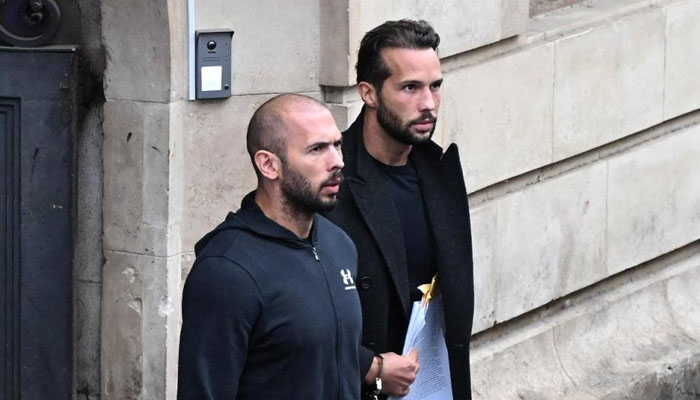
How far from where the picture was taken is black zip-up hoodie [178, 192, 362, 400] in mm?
4328

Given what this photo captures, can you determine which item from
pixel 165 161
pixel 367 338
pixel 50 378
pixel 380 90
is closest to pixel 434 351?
pixel 367 338

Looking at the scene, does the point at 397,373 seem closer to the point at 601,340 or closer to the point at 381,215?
the point at 381,215

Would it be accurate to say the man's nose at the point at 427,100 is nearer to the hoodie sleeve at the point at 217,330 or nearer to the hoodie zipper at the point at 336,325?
the hoodie zipper at the point at 336,325

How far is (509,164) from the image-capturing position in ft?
24.9

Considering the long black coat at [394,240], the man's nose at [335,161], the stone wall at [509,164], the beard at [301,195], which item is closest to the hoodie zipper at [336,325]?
the beard at [301,195]

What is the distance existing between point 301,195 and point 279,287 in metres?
0.30

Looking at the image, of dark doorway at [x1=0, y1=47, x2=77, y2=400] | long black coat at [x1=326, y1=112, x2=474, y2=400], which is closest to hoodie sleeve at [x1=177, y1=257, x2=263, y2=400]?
long black coat at [x1=326, y1=112, x2=474, y2=400]

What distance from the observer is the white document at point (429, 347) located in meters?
5.28

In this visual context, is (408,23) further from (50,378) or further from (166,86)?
(50,378)

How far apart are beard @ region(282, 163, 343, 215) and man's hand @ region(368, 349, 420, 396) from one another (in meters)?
0.72

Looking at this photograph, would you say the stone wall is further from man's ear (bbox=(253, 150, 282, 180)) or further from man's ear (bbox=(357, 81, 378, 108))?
man's ear (bbox=(253, 150, 282, 180))

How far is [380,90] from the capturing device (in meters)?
5.21

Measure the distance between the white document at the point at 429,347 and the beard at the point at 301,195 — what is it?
80 centimetres

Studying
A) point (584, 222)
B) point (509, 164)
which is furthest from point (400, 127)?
point (584, 222)
